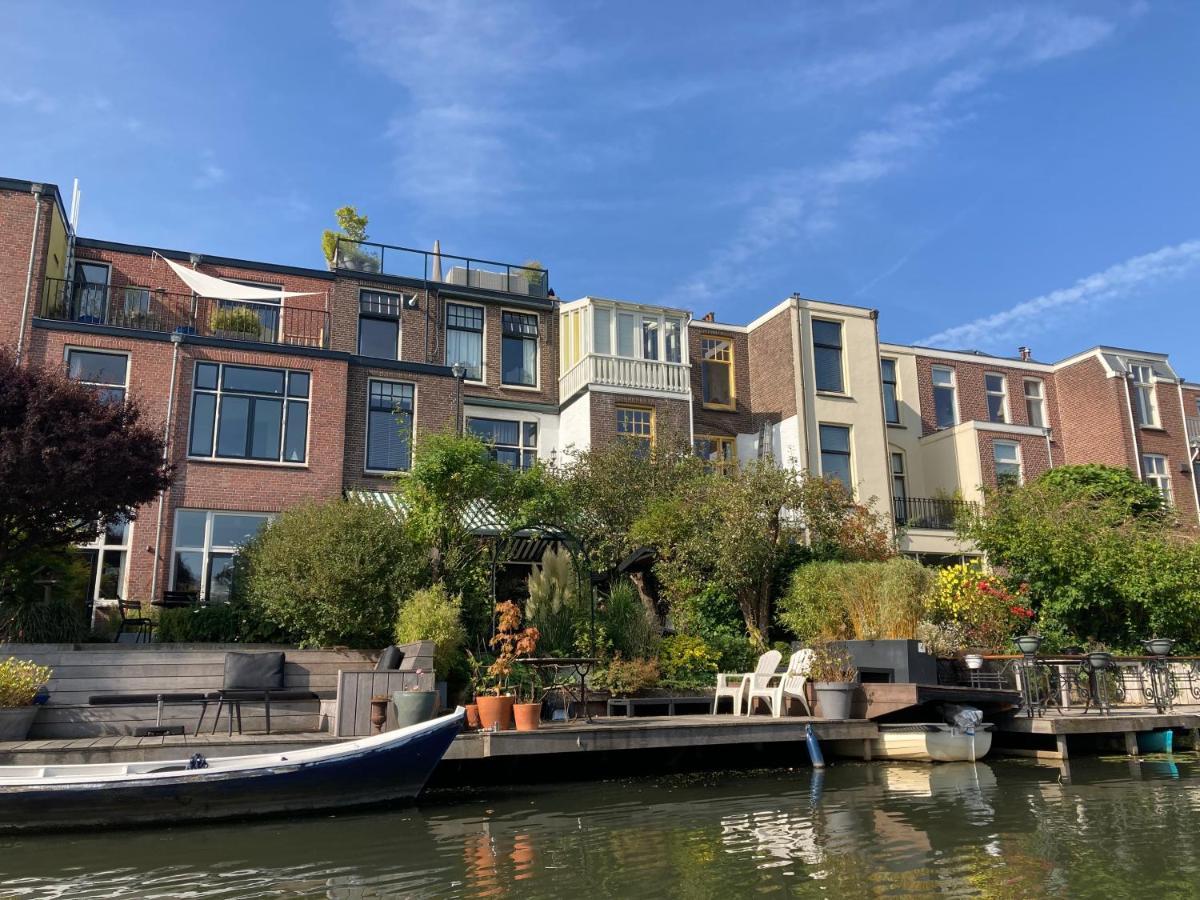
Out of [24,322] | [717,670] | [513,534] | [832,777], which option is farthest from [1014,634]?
[24,322]

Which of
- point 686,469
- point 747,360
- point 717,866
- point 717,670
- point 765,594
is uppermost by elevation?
point 747,360

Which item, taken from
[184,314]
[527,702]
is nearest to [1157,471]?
[527,702]

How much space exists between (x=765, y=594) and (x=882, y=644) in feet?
13.6

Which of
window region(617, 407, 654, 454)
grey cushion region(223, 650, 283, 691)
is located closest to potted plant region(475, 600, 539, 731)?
grey cushion region(223, 650, 283, 691)

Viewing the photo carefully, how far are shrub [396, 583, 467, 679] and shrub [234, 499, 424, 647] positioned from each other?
1.16 m

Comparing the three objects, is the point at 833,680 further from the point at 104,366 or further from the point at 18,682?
the point at 104,366

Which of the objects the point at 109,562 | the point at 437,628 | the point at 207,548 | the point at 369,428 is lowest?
the point at 437,628

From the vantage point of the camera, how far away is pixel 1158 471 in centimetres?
3216

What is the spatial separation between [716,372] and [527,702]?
1795 centimetres

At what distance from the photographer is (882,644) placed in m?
14.3

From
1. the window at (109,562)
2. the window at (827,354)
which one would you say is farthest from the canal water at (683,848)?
the window at (827,354)

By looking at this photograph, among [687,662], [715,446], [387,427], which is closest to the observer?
[687,662]

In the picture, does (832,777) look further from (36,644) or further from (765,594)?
(36,644)

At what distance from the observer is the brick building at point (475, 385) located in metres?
20.1
